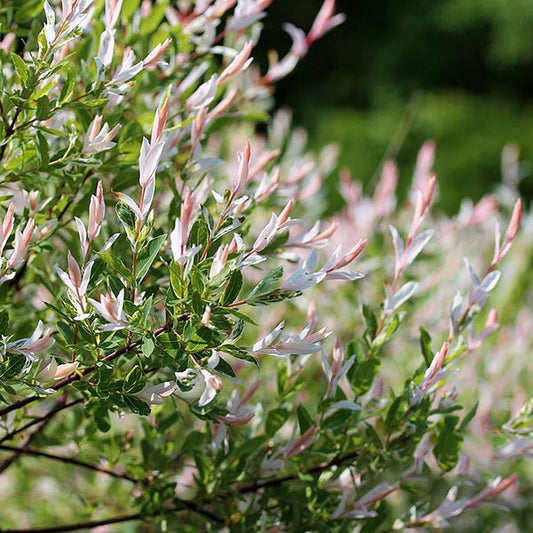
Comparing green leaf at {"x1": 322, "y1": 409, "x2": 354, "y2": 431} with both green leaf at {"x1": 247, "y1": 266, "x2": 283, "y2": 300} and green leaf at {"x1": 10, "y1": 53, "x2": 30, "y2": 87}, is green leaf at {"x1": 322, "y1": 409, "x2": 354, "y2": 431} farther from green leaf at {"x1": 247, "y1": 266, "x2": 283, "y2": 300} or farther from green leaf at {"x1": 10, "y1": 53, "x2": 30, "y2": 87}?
green leaf at {"x1": 10, "y1": 53, "x2": 30, "y2": 87}

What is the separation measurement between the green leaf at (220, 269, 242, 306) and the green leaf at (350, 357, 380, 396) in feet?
0.96

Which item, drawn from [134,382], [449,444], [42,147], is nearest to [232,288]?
[134,382]

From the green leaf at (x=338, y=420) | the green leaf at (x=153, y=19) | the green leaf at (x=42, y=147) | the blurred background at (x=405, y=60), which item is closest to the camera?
the green leaf at (x=42, y=147)

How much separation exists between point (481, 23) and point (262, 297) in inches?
593

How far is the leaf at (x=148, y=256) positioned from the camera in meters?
0.78

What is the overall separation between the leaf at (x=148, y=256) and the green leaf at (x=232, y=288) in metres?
0.08

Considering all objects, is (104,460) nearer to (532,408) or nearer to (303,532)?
(303,532)

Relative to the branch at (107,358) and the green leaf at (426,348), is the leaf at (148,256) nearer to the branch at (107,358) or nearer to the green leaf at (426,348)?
the branch at (107,358)

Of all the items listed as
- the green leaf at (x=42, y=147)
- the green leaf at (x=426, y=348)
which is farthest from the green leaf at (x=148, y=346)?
the green leaf at (x=426, y=348)

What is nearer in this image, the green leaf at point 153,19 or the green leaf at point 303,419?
the green leaf at point 303,419

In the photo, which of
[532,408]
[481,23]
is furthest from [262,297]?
[481,23]

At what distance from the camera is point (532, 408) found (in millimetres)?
1023

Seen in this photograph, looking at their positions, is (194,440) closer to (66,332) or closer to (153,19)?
(66,332)

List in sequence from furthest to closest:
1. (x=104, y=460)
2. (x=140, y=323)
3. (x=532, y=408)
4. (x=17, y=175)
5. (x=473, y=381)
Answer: (x=473, y=381) < (x=104, y=460) < (x=532, y=408) < (x=17, y=175) < (x=140, y=323)
